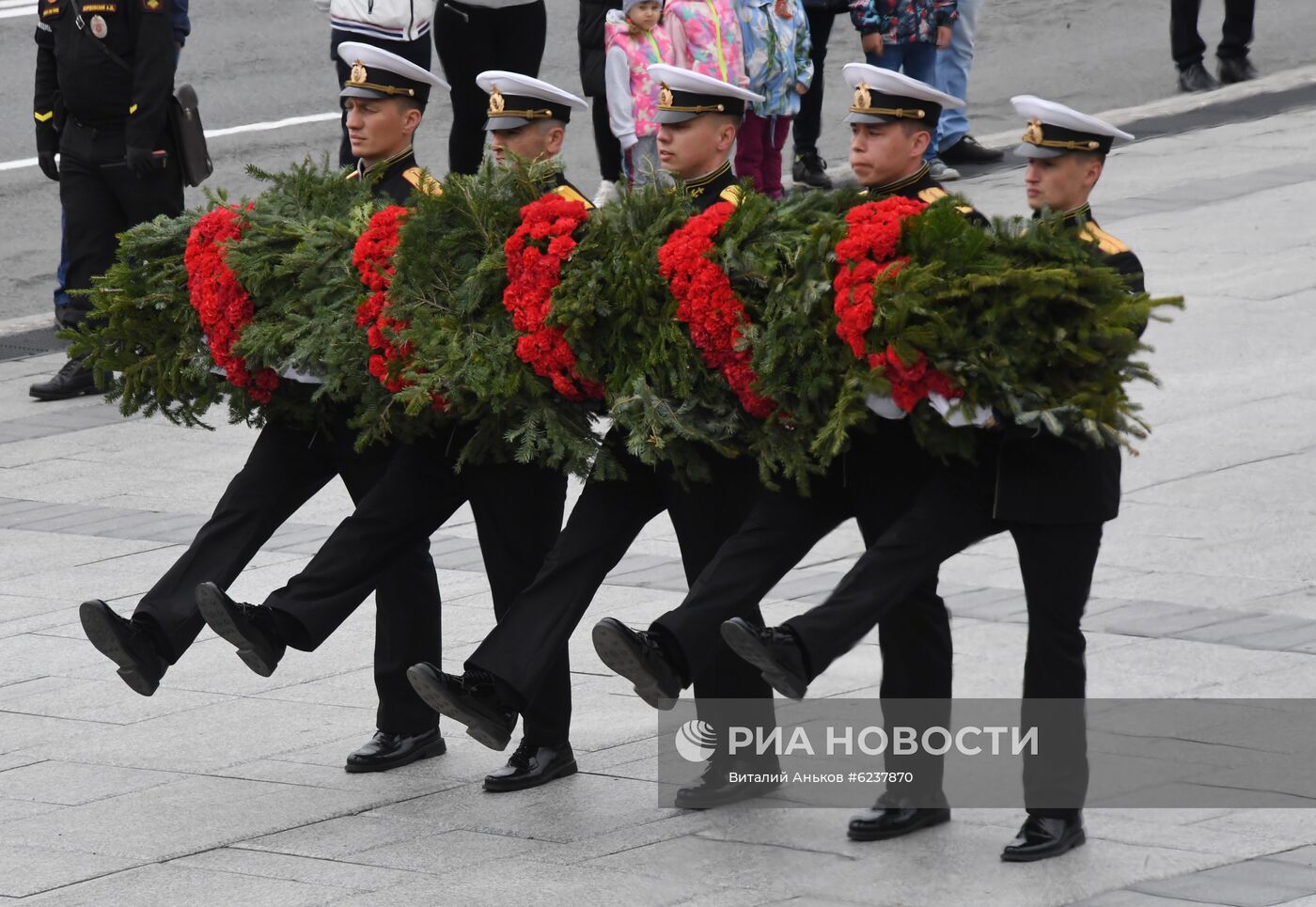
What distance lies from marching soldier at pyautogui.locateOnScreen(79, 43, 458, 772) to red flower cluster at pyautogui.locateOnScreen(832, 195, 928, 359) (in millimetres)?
1482

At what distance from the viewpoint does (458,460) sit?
6211 millimetres

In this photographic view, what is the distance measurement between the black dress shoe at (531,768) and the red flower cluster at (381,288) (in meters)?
1.11

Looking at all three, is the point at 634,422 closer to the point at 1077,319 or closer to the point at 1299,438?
the point at 1077,319

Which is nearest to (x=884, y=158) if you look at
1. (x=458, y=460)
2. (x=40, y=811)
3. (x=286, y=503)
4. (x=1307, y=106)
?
(x=458, y=460)

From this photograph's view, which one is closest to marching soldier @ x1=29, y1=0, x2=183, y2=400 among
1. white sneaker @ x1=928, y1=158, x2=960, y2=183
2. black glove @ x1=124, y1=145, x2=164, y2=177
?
black glove @ x1=124, y1=145, x2=164, y2=177

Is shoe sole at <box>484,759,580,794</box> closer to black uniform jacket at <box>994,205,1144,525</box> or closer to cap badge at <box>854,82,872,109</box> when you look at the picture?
black uniform jacket at <box>994,205,1144,525</box>

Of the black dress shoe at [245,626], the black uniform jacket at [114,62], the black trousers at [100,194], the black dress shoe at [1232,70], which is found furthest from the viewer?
the black dress shoe at [1232,70]

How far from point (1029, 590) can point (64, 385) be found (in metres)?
7.01

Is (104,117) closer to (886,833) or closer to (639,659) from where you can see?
(639,659)

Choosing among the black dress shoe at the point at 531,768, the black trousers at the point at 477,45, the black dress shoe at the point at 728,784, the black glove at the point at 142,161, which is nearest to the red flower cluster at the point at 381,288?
the black dress shoe at the point at 531,768

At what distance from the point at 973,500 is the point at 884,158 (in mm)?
1091

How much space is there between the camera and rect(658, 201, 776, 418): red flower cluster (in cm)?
→ 571

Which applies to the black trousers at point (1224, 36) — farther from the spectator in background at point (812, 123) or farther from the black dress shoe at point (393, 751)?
the black dress shoe at point (393, 751)

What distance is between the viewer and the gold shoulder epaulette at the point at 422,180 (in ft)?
21.1
